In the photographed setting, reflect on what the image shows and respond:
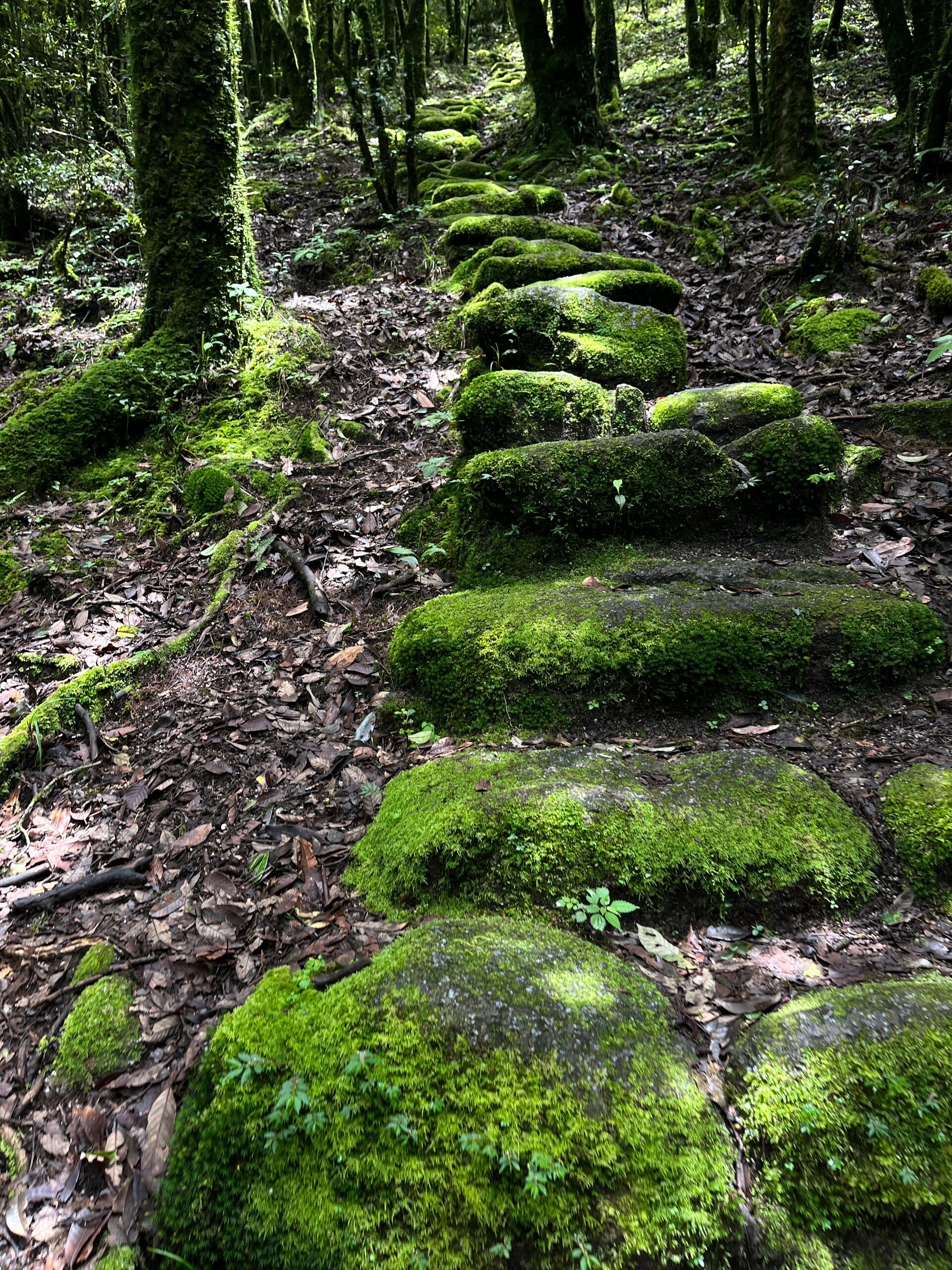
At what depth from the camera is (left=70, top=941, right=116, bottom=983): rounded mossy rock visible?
2617 millimetres

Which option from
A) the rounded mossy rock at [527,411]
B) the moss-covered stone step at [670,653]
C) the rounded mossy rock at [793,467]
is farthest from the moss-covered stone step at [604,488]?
the moss-covered stone step at [670,653]

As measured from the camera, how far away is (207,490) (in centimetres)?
539

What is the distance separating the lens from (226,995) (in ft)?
8.07

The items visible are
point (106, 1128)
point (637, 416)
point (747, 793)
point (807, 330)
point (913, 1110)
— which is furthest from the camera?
point (807, 330)

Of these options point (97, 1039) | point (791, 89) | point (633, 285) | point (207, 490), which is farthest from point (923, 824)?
point (791, 89)

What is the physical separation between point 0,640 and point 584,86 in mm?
13067

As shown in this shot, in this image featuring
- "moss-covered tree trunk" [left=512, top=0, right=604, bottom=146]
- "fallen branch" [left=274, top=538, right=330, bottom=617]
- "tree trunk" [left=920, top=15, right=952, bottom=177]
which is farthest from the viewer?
"moss-covered tree trunk" [left=512, top=0, right=604, bottom=146]

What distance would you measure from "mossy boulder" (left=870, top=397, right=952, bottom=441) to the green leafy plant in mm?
4051

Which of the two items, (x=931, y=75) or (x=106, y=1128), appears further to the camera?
(x=931, y=75)

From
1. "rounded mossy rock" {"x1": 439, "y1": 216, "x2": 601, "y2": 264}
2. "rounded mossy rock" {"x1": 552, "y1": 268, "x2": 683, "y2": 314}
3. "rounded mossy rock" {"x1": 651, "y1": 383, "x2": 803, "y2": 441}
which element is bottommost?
"rounded mossy rock" {"x1": 651, "y1": 383, "x2": 803, "y2": 441}

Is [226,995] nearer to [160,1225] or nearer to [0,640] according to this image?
→ [160,1225]

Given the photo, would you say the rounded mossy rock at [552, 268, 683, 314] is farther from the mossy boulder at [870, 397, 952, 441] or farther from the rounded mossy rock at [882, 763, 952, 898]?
the rounded mossy rock at [882, 763, 952, 898]

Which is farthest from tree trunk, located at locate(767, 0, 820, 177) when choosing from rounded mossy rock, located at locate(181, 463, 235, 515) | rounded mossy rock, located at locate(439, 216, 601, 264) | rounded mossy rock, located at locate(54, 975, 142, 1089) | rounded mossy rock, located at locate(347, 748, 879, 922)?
rounded mossy rock, located at locate(54, 975, 142, 1089)

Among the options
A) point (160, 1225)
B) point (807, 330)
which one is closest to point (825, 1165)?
point (160, 1225)
